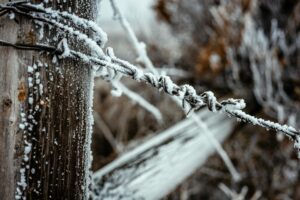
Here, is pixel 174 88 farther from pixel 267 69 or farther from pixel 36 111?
pixel 267 69

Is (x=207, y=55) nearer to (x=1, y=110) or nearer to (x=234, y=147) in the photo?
(x=234, y=147)

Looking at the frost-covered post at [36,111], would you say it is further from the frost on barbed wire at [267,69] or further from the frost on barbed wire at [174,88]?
the frost on barbed wire at [267,69]

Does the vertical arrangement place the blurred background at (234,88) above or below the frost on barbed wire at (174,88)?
above

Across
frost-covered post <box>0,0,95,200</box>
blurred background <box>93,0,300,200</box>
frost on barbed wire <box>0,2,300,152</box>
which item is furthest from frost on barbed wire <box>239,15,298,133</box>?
frost-covered post <box>0,0,95,200</box>

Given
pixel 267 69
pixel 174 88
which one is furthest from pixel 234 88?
pixel 174 88

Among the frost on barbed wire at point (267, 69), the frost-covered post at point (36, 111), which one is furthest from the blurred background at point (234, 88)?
the frost-covered post at point (36, 111)

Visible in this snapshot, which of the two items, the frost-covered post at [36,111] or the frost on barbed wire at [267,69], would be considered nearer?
the frost-covered post at [36,111]

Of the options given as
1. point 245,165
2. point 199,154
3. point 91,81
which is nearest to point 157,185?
point 199,154

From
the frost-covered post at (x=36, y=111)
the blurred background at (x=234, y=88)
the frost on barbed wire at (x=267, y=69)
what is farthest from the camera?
the blurred background at (x=234, y=88)
